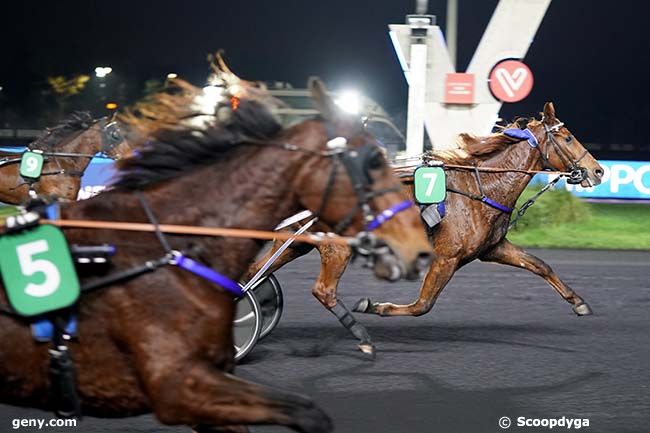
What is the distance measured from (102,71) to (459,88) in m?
42.2

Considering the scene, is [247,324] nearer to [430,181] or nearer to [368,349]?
[368,349]

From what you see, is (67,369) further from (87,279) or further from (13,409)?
(13,409)

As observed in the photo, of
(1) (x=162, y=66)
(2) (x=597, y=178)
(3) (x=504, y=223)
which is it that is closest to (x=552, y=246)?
(2) (x=597, y=178)

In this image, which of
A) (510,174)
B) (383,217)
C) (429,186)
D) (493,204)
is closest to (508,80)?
(510,174)

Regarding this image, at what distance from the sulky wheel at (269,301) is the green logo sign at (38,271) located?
125 inches

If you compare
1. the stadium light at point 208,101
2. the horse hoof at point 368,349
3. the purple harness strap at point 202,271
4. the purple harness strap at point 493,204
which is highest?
the stadium light at point 208,101

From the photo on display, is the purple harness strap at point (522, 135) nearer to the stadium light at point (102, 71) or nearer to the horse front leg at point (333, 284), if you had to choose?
the horse front leg at point (333, 284)

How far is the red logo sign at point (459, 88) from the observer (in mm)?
13617

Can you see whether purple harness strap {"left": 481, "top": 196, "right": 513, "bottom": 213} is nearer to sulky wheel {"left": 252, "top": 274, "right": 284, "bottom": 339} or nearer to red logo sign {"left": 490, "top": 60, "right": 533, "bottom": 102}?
sulky wheel {"left": 252, "top": 274, "right": 284, "bottom": 339}

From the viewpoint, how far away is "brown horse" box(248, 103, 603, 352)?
269 inches

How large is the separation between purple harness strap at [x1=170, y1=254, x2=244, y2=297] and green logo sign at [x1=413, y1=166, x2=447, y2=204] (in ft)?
12.1

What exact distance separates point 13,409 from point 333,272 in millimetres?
2645

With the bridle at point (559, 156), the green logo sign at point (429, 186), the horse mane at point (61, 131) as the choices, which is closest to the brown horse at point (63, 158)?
the horse mane at point (61, 131)

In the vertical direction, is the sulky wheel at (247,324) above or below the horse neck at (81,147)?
above
